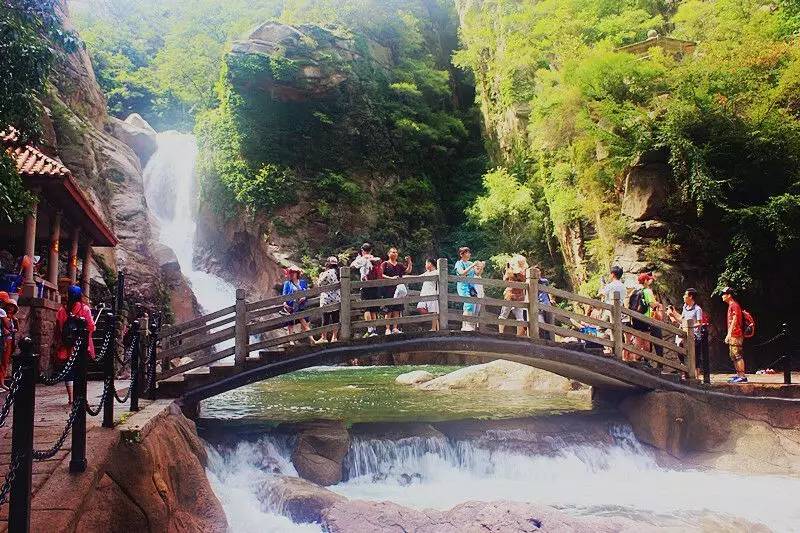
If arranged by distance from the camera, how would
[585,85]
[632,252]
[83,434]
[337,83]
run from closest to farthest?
[83,434] → [632,252] → [585,85] → [337,83]

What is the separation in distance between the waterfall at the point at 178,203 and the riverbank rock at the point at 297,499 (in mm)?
20906

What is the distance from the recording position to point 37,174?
38.2 feet

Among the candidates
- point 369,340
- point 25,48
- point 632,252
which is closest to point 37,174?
point 25,48

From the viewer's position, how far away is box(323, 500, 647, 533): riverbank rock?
660cm

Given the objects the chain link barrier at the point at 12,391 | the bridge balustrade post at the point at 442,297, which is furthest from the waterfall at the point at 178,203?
the chain link barrier at the point at 12,391

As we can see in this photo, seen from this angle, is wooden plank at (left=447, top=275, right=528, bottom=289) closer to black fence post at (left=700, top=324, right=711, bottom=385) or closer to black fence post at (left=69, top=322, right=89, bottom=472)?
black fence post at (left=700, top=324, right=711, bottom=385)

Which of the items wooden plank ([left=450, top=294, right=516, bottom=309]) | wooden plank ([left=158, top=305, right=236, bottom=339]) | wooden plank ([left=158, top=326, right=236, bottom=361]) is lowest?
wooden plank ([left=158, top=326, right=236, bottom=361])

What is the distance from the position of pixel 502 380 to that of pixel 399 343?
7160mm

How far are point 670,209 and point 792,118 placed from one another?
381 cm

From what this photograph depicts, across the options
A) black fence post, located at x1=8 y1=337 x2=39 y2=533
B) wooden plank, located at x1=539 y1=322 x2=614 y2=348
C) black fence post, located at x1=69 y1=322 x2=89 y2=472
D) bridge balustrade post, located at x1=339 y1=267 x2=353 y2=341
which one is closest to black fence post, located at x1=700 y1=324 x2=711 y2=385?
wooden plank, located at x1=539 y1=322 x2=614 y2=348

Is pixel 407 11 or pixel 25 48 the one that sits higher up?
pixel 407 11

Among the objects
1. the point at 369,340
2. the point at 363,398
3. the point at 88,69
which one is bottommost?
the point at 363,398

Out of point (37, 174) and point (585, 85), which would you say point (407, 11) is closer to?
point (585, 85)

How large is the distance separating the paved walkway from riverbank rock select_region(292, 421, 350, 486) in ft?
8.27
